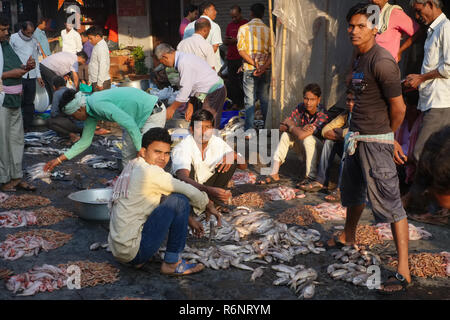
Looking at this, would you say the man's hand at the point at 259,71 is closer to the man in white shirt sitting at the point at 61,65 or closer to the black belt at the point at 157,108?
the black belt at the point at 157,108

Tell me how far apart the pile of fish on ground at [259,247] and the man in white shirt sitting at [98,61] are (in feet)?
20.0

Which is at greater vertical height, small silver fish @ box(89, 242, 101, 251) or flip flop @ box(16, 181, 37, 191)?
flip flop @ box(16, 181, 37, 191)

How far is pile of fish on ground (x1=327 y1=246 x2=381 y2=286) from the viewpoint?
4.39 metres

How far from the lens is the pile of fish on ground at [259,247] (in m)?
4.46

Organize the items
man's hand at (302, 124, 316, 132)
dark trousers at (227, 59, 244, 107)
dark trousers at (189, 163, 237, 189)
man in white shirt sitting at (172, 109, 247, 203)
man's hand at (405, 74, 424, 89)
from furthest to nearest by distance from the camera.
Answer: dark trousers at (227, 59, 244, 107), man's hand at (302, 124, 316, 132), man's hand at (405, 74, 424, 89), dark trousers at (189, 163, 237, 189), man in white shirt sitting at (172, 109, 247, 203)

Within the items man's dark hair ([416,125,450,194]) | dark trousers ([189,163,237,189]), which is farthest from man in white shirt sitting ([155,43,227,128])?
man's dark hair ([416,125,450,194])

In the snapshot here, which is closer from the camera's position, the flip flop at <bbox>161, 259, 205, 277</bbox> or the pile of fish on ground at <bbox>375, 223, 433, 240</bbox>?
the flip flop at <bbox>161, 259, 205, 277</bbox>

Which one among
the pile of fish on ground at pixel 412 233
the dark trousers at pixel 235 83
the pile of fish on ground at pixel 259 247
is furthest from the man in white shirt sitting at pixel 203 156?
the dark trousers at pixel 235 83

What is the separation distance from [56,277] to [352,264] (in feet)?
8.91

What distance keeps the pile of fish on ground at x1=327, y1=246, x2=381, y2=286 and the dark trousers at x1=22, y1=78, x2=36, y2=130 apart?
313 inches

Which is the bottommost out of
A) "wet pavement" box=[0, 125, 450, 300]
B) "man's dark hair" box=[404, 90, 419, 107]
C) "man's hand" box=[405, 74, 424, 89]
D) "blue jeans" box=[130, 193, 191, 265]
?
"wet pavement" box=[0, 125, 450, 300]

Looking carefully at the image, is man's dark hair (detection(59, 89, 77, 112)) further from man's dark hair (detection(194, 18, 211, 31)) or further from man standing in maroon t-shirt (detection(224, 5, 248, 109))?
man standing in maroon t-shirt (detection(224, 5, 248, 109))

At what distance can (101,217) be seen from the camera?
5719 mm

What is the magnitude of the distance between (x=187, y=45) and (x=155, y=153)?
501 cm
